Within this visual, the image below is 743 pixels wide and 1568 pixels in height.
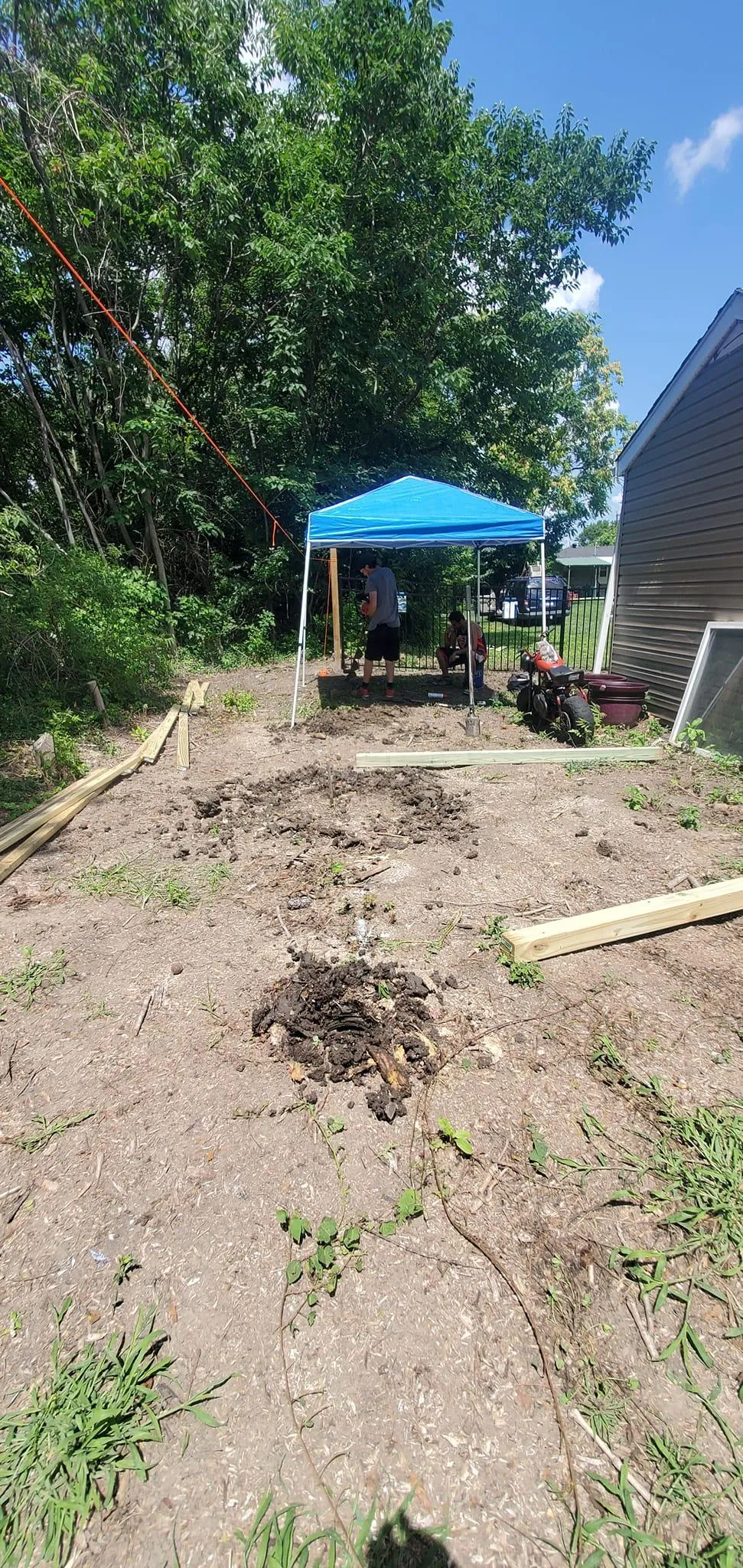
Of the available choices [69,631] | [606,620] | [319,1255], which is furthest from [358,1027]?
[606,620]

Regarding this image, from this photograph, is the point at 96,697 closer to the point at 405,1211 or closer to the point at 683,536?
the point at 405,1211

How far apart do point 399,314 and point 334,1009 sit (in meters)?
14.6

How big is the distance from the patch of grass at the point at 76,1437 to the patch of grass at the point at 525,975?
1.83 meters

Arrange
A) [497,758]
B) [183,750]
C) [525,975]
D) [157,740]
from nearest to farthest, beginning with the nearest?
[525,975] < [497,758] < [183,750] < [157,740]

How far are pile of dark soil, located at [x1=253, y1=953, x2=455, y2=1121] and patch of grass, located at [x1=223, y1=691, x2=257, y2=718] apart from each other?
244 inches

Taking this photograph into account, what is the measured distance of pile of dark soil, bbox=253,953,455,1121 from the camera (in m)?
2.38

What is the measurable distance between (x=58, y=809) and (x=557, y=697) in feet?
17.0

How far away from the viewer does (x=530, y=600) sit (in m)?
19.7

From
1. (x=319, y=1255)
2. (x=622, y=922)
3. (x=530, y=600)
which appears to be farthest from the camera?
(x=530, y=600)

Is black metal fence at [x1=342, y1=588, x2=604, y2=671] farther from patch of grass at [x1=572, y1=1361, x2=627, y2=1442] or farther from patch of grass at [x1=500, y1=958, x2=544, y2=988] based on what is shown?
patch of grass at [x1=572, y1=1361, x2=627, y2=1442]

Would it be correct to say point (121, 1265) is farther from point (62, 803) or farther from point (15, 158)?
point (15, 158)

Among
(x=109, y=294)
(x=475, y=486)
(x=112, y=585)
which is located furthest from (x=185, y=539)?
(x=475, y=486)

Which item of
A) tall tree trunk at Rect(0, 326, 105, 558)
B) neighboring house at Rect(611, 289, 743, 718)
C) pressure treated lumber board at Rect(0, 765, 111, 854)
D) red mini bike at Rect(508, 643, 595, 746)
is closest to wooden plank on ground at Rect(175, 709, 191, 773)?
pressure treated lumber board at Rect(0, 765, 111, 854)

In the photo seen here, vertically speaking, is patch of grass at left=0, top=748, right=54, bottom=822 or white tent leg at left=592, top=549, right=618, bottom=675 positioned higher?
white tent leg at left=592, top=549, right=618, bottom=675
